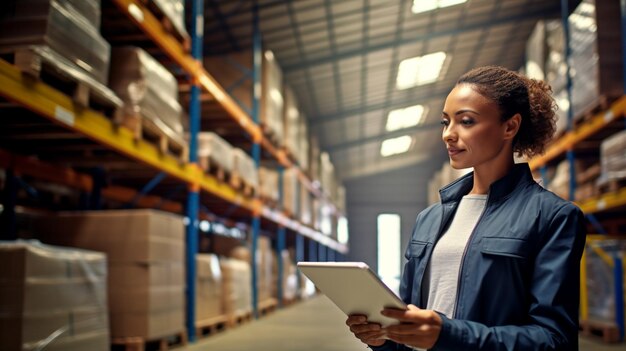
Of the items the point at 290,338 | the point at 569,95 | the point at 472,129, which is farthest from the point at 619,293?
the point at 472,129

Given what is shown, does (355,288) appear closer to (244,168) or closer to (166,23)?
(166,23)

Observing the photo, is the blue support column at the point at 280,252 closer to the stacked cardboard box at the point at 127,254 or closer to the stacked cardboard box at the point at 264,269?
the stacked cardboard box at the point at 264,269

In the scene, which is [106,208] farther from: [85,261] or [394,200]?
[394,200]

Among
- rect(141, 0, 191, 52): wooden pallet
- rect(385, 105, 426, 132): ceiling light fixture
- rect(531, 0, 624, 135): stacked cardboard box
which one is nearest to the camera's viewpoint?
rect(141, 0, 191, 52): wooden pallet

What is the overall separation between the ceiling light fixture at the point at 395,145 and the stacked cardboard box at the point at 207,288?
1670 cm

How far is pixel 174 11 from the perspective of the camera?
6031 mm

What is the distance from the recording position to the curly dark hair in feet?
5.30

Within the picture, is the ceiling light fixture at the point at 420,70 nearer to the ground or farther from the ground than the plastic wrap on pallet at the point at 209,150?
farther from the ground

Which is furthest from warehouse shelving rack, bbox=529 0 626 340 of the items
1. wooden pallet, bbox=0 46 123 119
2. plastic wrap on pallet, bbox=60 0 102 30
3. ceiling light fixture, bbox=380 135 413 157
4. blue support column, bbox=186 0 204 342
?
ceiling light fixture, bbox=380 135 413 157

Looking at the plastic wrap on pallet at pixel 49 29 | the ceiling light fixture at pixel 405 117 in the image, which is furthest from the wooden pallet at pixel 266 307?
the ceiling light fixture at pixel 405 117

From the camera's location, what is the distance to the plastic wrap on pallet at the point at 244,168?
8.44 metres

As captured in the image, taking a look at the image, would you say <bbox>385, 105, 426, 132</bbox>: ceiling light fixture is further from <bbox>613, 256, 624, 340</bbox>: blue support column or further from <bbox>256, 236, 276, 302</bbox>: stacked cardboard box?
<bbox>613, 256, 624, 340</bbox>: blue support column

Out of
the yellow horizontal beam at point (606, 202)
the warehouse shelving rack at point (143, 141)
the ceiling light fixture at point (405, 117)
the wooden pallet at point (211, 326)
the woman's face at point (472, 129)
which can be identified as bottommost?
the wooden pallet at point (211, 326)

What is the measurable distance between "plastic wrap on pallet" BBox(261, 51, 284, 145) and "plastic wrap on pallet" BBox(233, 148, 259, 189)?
0.89 m
